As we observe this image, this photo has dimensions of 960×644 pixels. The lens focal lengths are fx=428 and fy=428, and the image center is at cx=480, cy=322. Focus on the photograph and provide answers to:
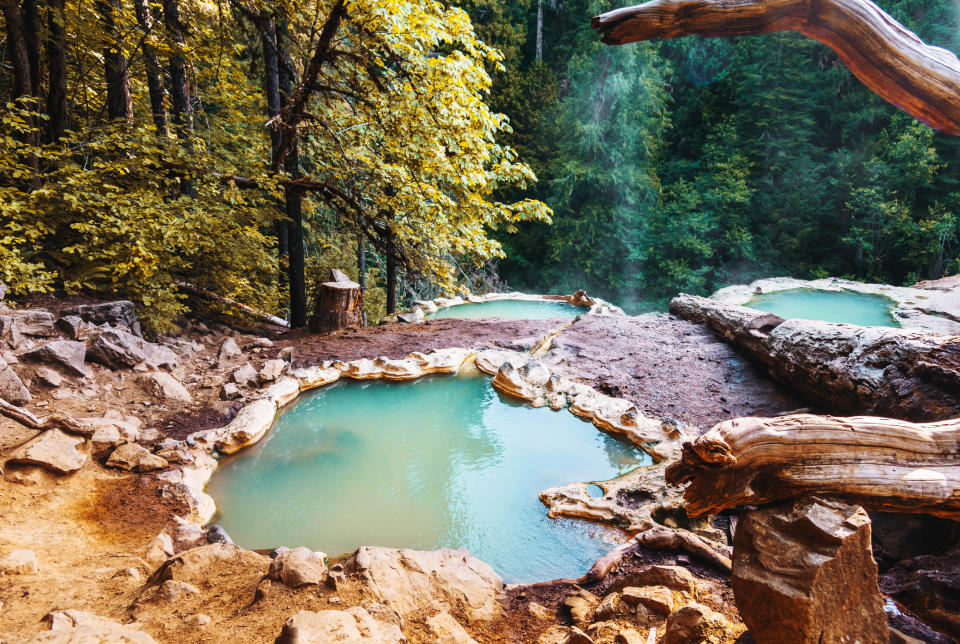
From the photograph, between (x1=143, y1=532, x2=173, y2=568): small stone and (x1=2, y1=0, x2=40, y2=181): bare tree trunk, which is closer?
(x1=143, y1=532, x2=173, y2=568): small stone

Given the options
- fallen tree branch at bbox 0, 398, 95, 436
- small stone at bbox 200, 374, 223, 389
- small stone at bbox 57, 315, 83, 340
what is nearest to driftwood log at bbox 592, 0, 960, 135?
fallen tree branch at bbox 0, 398, 95, 436

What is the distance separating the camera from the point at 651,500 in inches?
123

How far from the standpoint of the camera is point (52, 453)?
2777mm

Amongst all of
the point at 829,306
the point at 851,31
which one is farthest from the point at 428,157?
the point at 829,306

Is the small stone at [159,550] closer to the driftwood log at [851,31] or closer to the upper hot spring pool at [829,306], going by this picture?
the driftwood log at [851,31]

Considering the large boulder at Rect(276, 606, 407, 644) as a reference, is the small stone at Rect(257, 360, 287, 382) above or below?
below

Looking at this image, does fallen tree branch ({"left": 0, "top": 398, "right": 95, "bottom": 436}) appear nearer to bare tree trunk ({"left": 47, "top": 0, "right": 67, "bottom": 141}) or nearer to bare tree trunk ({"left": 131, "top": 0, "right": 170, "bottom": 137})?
bare tree trunk ({"left": 47, "top": 0, "right": 67, "bottom": 141})

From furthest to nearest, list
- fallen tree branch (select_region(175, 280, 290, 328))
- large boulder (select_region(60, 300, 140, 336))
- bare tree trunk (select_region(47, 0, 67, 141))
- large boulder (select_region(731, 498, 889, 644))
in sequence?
fallen tree branch (select_region(175, 280, 290, 328)) < bare tree trunk (select_region(47, 0, 67, 141)) < large boulder (select_region(60, 300, 140, 336)) < large boulder (select_region(731, 498, 889, 644))

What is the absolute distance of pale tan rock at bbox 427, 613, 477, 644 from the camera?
1.75m

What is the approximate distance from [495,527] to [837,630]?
2026 mm

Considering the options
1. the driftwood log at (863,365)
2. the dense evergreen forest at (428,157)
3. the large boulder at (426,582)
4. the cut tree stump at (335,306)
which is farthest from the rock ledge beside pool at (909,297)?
the cut tree stump at (335,306)

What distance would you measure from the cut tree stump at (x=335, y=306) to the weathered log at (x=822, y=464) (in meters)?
5.91

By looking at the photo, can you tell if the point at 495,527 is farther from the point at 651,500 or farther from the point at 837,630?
the point at 837,630

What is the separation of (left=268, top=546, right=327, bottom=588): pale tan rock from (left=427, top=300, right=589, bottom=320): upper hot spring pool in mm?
7246
